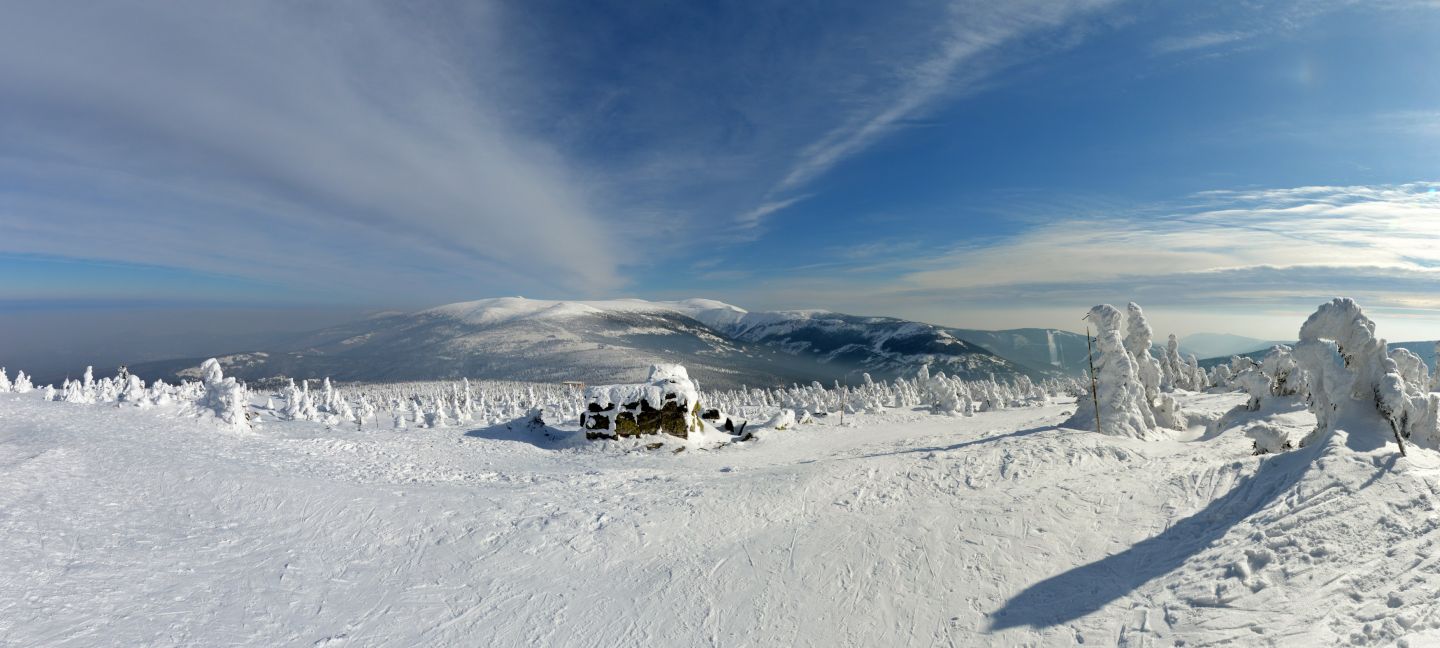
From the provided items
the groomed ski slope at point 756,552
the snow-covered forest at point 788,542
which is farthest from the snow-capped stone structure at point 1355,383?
the groomed ski slope at point 756,552

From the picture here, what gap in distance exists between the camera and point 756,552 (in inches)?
635

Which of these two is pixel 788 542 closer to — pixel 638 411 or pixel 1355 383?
pixel 1355 383

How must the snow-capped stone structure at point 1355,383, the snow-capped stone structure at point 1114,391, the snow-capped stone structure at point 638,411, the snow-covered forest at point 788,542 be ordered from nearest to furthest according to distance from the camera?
the snow-covered forest at point 788,542 → the snow-capped stone structure at point 1355,383 → the snow-capped stone structure at point 1114,391 → the snow-capped stone structure at point 638,411

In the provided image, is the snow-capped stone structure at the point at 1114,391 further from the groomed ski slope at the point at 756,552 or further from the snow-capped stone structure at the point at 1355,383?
the snow-capped stone structure at the point at 1355,383

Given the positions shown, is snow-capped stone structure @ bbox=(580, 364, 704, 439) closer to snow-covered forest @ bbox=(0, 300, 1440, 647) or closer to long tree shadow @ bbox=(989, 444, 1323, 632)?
snow-covered forest @ bbox=(0, 300, 1440, 647)

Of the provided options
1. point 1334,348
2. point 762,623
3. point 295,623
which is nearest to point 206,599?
point 295,623

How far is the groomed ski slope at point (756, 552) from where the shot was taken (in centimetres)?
1109

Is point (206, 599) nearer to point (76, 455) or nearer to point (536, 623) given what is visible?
point (536, 623)

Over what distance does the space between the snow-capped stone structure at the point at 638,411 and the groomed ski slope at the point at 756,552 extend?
16475 millimetres

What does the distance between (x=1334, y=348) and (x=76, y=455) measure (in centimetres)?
4466

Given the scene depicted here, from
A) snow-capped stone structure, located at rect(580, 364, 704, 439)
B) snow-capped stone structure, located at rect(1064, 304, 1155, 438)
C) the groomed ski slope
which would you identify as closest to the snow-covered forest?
the groomed ski slope

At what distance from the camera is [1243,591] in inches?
425

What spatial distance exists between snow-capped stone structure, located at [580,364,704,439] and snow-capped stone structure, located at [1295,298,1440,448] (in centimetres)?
3210

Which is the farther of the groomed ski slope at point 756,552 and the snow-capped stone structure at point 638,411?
the snow-capped stone structure at point 638,411
